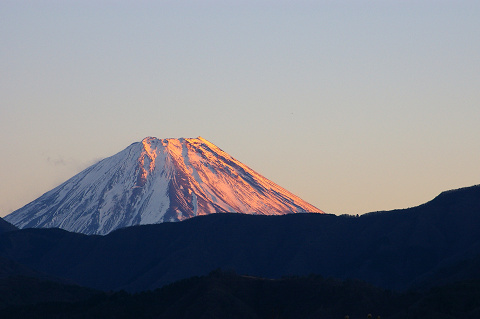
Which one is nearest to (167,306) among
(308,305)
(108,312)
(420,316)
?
(108,312)

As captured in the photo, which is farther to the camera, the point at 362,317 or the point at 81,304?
the point at 81,304

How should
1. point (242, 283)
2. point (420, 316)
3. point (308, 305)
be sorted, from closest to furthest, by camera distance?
1. point (420, 316)
2. point (308, 305)
3. point (242, 283)

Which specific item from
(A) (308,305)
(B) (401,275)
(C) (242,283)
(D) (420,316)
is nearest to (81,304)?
(C) (242,283)

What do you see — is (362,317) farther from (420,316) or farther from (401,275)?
(401,275)

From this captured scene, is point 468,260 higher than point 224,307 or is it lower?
higher

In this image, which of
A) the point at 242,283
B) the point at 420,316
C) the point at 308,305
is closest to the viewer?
the point at 420,316

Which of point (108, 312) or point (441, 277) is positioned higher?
point (441, 277)

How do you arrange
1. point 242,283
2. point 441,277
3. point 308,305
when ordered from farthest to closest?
point 441,277, point 242,283, point 308,305

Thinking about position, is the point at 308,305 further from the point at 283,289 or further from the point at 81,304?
the point at 81,304

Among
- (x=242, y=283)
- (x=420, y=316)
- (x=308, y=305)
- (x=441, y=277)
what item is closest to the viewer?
(x=420, y=316)
